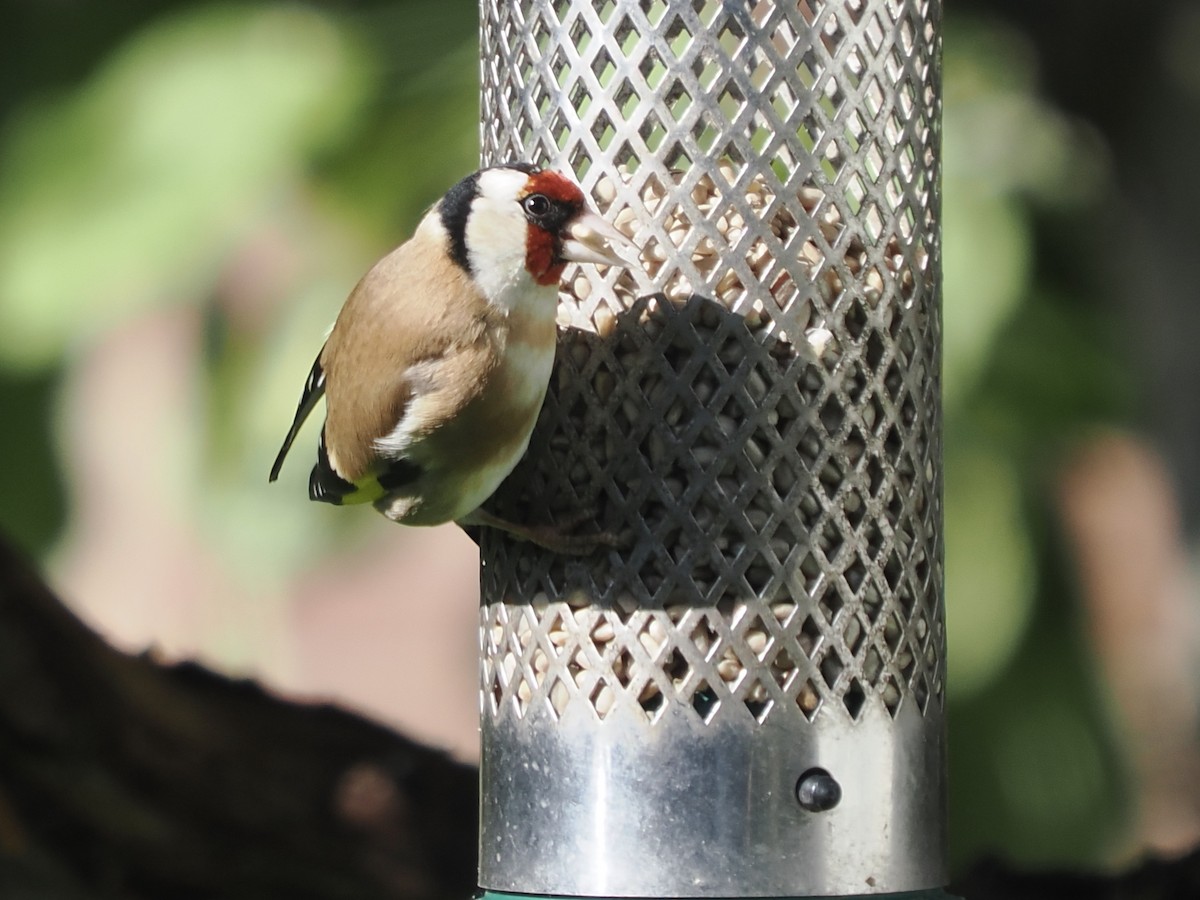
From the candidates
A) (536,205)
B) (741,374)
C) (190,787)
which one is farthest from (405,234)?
(741,374)

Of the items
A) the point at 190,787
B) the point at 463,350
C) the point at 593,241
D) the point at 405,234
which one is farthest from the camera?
the point at 405,234

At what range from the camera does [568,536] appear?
7.34ft

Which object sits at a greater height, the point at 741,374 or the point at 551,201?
the point at 551,201

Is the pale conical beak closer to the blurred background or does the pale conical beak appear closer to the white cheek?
the white cheek

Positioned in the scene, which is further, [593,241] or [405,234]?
[405,234]

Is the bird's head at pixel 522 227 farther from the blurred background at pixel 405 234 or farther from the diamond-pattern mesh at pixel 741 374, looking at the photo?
the blurred background at pixel 405 234

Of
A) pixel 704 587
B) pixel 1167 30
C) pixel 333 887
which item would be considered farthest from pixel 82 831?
pixel 1167 30

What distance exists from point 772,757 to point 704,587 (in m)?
0.22

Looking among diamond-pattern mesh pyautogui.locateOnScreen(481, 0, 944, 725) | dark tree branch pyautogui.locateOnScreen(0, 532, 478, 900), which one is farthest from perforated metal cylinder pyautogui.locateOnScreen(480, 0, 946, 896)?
dark tree branch pyautogui.locateOnScreen(0, 532, 478, 900)

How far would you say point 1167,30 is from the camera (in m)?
4.53

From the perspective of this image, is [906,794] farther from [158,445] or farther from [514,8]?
[158,445]

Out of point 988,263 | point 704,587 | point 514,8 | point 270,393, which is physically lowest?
point 704,587

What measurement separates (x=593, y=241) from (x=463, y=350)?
279 millimetres

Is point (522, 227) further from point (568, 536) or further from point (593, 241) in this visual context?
point (568, 536)
